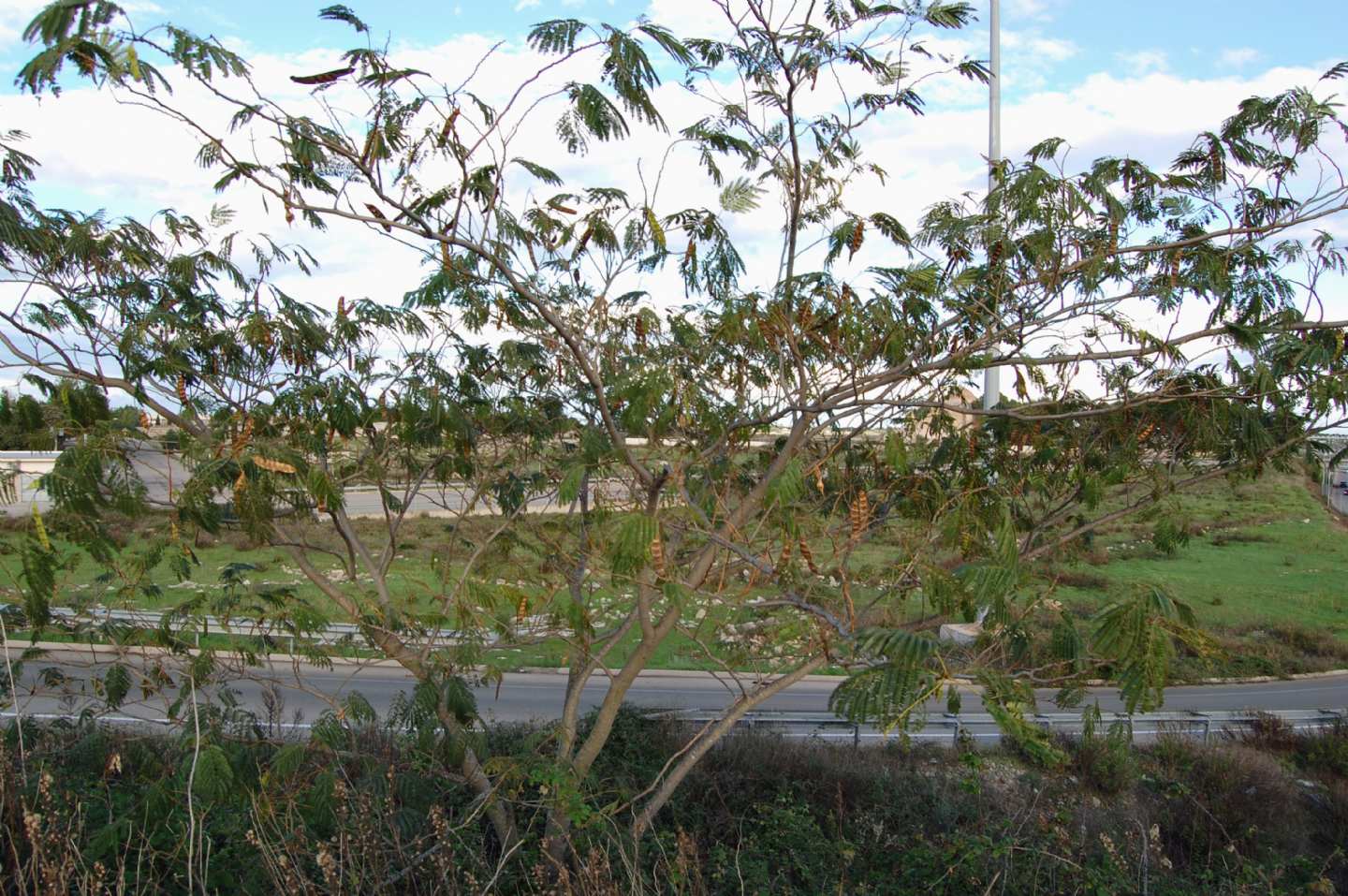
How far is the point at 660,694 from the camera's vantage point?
13367 millimetres

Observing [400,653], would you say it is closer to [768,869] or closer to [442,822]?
[442,822]

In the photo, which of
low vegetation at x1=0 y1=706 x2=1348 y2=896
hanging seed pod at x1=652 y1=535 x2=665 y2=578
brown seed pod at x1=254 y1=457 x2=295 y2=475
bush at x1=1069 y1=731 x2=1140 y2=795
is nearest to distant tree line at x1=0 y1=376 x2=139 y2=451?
brown seed pod at x1=254 y1=457 x2=295 y2=475

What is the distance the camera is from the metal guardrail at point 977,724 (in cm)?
1014

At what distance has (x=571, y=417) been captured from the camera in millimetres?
6648

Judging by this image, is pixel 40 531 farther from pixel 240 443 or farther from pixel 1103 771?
pixel 1103 771

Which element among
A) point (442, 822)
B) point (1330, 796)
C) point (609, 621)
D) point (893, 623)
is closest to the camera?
point (442, 822)

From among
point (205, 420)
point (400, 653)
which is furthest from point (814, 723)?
point (205, 420)

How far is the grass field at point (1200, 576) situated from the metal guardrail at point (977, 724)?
957mm

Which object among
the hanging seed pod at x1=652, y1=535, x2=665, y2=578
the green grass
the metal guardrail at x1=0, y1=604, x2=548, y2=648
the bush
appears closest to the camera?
the hanging seed pod at x1=652, y1=535, x2=665, y2=578

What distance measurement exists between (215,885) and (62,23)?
414 centimetres

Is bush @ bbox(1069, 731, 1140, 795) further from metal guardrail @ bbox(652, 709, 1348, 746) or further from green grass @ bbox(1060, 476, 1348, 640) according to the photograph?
green grass @ bbox(1060, 476, 1348, 640)

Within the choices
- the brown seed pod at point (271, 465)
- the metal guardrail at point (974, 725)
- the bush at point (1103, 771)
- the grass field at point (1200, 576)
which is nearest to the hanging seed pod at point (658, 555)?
the grass field at point (1200, 576)

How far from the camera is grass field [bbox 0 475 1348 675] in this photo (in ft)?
20.9

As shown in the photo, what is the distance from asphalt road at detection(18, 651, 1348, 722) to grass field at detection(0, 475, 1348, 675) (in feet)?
1.27
